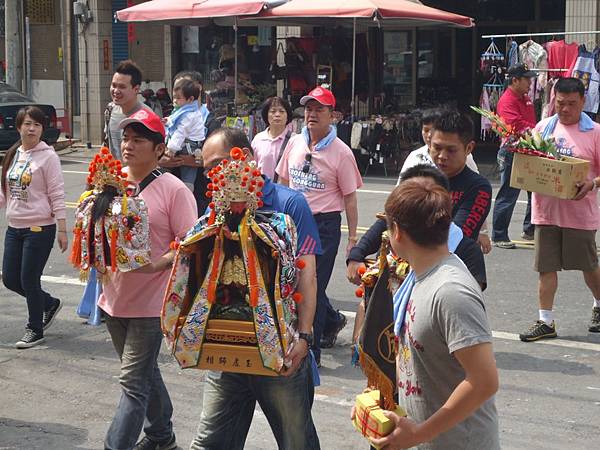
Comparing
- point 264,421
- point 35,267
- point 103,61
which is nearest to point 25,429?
point 264,421

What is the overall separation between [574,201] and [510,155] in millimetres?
4282

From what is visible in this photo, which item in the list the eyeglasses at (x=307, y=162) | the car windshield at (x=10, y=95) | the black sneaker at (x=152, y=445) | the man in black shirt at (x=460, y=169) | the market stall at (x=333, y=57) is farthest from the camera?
the car windshield at (x=10, y=95)

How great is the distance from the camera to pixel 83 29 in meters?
23.8

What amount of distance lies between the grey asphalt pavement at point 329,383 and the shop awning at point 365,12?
25.1ft

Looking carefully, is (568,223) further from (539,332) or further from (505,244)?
(505,244)

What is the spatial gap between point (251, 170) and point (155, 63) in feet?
66.8

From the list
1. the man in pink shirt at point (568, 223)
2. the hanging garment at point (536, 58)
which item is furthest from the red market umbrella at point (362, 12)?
the man in pink shirt at point (568, 223)

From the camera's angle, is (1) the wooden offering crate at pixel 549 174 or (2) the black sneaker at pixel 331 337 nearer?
(1) the wooden offering crate at pixel 549 174

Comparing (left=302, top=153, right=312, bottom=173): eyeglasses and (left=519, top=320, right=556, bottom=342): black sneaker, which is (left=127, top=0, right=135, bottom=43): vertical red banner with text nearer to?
(left=302, top=153, right=312, bottom=173): eyeglasses

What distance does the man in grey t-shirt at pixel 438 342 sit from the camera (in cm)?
321

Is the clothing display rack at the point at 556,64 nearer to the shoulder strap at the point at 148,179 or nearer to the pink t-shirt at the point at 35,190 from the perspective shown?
the pink t-shirt at the point at 35,190

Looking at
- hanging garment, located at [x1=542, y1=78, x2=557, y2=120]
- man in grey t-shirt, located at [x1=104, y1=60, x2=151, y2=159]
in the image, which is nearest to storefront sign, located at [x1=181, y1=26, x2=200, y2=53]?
hanging garment, located at [x1=542, y1=78, x2=557, y2=120]

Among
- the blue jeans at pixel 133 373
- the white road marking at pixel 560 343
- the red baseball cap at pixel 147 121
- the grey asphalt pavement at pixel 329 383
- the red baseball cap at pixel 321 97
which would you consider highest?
the red baseball cap at pixel 321 97

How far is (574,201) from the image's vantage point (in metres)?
7.90
